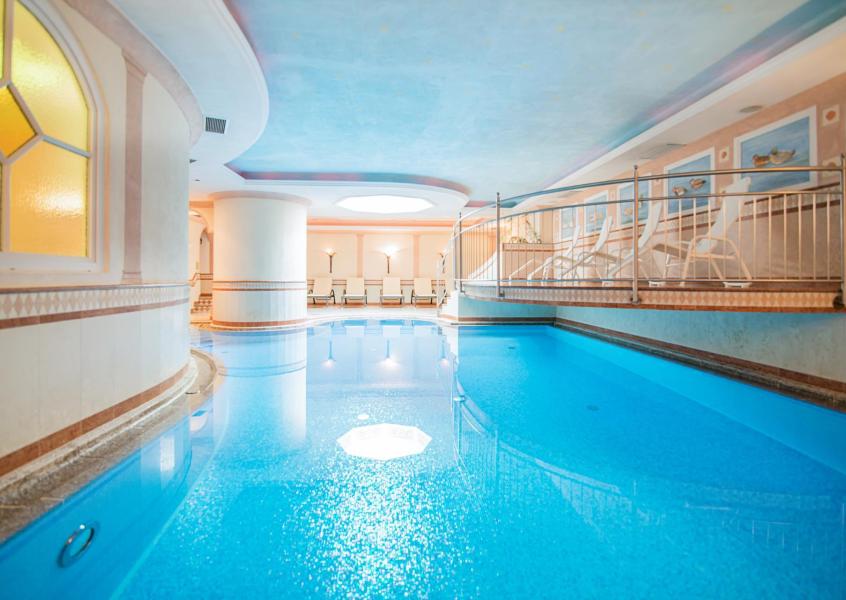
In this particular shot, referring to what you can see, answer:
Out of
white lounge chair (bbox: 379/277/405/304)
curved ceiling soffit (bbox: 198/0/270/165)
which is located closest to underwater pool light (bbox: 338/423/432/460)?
curved ceiling soffit (bbox: 198/0/270/165)

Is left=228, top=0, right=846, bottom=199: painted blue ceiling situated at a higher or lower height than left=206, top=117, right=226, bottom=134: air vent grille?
higher

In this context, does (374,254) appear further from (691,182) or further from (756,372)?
(756,372)

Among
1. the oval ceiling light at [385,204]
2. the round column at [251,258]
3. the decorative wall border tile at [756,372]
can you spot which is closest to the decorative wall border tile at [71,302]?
the round column at [251,258]

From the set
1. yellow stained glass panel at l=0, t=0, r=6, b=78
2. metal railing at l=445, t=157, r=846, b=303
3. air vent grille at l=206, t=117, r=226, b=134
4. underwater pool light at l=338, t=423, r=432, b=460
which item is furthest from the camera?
air vent grille at l=206, t=117, r=226, b=134

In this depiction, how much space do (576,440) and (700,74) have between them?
372 cm

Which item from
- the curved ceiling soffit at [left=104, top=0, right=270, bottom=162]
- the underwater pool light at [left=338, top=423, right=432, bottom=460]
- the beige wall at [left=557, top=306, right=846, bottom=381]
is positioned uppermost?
the curved ceiling soffit at [left=104, top=0, right=270, bottom=162]

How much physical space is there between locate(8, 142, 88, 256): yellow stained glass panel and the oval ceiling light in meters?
5.97

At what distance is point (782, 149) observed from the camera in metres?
4.38

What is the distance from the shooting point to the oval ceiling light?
8.68 m

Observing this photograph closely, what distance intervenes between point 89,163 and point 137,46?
988 millimetres

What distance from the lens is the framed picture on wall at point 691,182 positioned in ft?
17.8

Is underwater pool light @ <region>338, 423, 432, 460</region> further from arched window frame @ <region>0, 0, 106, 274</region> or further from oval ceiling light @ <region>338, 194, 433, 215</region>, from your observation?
oval ceiling light @ <region>338, 194, 433, 215</region>

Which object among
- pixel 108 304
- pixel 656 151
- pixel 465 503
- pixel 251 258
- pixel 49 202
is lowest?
pixel 465 503

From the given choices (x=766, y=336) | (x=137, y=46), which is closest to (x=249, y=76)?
(x=137, y=46)
